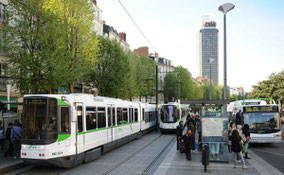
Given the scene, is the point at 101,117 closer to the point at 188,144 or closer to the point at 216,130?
the point at 188,144

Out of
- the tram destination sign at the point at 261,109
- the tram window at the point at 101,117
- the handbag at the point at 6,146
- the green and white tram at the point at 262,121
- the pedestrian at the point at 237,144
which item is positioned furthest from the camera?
the tram destination sign at the point at 261,109

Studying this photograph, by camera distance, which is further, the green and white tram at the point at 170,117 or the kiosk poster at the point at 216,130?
the green and white tram at the point at 170,117

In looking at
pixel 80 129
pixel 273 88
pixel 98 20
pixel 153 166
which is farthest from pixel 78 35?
pixel 273 88

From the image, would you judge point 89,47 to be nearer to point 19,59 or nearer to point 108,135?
point 19,59

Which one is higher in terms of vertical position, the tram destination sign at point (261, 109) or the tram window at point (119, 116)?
the tram destination sign at point (261, 109)

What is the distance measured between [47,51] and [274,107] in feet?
44.6

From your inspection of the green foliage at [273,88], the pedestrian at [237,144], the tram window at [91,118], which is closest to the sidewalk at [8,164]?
the tram window at [91,118]

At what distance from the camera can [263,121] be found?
53.2 feet

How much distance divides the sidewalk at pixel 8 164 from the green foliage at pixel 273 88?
172 feet

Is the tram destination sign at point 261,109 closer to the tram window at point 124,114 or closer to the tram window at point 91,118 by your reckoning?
the tram window at point 124,114

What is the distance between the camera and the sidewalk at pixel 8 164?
33.8 feet

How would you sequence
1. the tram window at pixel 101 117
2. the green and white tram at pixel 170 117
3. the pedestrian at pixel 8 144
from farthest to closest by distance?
1. the green and white tram at pixel 170 117
2. the tram window at pixel 101 117
3. the pedestrian at pixel 8 144

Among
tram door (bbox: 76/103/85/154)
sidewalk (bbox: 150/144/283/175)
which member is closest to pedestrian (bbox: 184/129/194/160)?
sidewalk (bbox: 150/144/283/175)

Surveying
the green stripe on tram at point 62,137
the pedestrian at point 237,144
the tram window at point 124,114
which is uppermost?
the tram window at point 124,114
